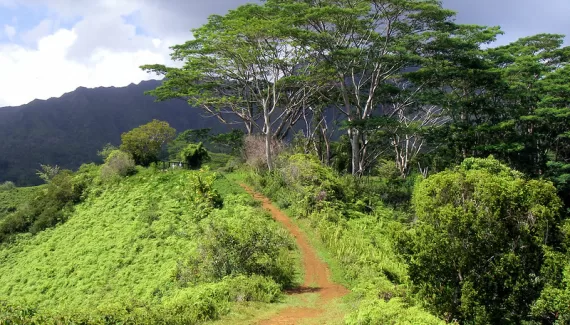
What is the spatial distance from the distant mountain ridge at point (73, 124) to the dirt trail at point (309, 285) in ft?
305

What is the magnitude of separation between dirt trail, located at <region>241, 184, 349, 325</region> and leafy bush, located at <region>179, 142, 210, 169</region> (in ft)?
46.7

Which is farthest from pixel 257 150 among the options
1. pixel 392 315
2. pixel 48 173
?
pixel 48 173

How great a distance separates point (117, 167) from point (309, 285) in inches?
828

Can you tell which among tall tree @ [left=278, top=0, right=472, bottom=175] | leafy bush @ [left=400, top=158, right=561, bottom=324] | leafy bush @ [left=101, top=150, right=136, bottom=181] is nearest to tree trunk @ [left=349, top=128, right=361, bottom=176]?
tall tree @ [left=278, top=0, right=472, bottom=175]

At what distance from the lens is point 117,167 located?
3161 cm

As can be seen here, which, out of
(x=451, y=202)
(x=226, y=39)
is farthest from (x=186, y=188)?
(x=451, y=202)

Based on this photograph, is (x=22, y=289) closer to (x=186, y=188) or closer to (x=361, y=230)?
(x=186, y=188)

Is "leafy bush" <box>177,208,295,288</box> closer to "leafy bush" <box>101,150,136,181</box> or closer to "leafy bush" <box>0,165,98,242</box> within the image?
"leafy bush" <box>101,150,136,181</box>

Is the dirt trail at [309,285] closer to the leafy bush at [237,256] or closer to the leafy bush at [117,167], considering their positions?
the leafy bush at [237,256]

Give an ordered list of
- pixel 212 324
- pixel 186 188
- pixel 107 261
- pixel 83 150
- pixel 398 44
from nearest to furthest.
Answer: pixel 212 324 → pixel 107 261 → pixel 186 188 → pixel 398 44 → pixel 83 150

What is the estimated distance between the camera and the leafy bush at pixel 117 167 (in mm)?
31578

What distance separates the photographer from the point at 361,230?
20.4 metres

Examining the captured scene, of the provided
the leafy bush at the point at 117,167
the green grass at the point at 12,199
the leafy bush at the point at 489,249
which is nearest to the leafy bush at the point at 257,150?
the leafy bush at the point at 117,167

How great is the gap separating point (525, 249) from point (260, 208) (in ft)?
48.7
